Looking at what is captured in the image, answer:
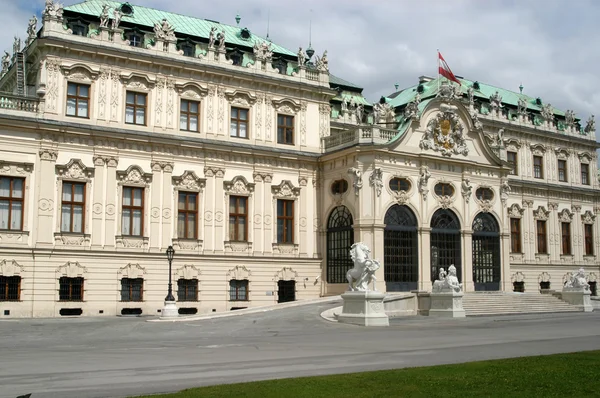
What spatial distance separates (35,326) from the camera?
29.2 metres

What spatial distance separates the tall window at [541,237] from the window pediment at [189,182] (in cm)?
2996

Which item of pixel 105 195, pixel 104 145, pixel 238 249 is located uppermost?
pixel 104 145

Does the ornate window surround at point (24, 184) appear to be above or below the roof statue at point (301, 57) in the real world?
below

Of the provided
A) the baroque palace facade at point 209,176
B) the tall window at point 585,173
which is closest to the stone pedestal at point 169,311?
the baroque palace facade at point 209,176

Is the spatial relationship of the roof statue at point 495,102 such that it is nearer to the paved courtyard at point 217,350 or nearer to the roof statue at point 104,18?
the paved courtyard at point 217,350

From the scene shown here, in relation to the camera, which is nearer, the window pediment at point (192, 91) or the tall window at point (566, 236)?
the window pediment at point (192, 91)

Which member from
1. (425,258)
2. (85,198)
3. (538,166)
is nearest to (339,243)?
(425,258)

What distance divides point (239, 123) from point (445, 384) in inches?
1346

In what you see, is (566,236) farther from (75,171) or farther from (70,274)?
(70,274)

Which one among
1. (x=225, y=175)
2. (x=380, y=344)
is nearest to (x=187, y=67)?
(x=225, y=175)

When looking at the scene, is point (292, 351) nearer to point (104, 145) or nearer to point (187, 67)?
point (104, 145)

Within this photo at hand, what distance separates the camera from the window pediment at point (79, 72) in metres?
38.5

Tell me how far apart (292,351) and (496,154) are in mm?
36221

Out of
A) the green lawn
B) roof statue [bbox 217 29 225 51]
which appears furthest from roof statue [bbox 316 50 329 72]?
the green lawn
